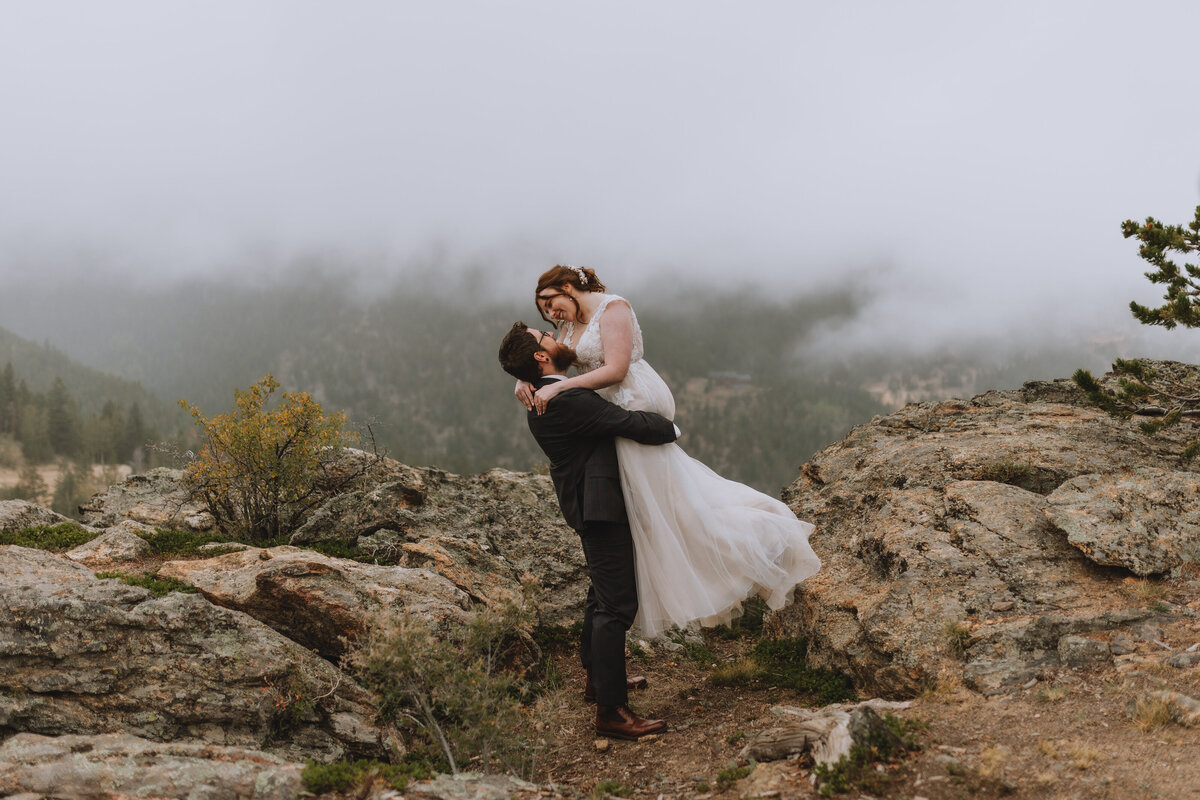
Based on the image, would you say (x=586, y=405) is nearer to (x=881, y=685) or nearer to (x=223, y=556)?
(x=881, y=685)

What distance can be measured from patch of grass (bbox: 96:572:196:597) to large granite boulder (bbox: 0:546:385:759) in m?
0.33

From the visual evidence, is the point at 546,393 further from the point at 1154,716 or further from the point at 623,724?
the point at 1154,716

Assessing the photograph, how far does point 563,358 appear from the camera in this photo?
702cm

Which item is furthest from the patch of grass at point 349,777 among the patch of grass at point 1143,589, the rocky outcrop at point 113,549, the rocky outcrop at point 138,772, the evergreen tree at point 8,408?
the evergreen tree at point 8,408

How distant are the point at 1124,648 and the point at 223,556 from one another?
10.2 meters

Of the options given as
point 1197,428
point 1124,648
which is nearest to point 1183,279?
point 1197,428

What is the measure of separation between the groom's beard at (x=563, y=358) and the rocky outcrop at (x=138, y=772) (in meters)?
3.92

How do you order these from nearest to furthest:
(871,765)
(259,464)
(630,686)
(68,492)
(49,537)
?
(871,765) → (630,686) → (49,537) → (259,464) → (68,492)

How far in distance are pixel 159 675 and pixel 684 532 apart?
5.08 m

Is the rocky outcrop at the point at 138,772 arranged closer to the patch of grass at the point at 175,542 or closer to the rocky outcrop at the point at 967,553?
the rocky outcrop at the point at 967,553

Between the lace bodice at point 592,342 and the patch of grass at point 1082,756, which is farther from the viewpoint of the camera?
the lace bodice at point 592,342

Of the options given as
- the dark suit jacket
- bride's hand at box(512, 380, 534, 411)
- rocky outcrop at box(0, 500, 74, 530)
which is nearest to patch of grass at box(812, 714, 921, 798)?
the dark suit jacket

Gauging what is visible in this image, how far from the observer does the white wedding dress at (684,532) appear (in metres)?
7.00

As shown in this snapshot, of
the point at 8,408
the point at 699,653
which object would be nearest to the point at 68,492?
the point at 8,408
